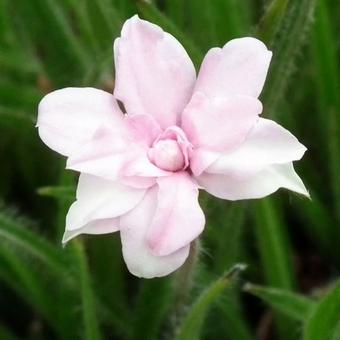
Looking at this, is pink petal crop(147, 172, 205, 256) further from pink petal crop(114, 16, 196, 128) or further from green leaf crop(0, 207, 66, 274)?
green leaf crop(0, 207, 66, 274)

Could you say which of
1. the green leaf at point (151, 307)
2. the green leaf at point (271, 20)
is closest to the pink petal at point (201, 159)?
the green leaf at point (271, 20)

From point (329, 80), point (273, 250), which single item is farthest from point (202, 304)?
point (329, 80)

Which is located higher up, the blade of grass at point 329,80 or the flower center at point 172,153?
the flower center at point 172,153

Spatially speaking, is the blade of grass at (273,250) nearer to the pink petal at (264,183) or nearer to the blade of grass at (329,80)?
the blade of grass at (329,80)

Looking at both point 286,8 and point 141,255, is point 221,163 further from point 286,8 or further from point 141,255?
point 286,8

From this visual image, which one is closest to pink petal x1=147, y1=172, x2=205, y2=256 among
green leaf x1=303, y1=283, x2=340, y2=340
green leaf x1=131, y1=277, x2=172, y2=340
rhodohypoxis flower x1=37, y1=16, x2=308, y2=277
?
rhodohypoxis flower x1=37, y1=16, x2=308, y2=277

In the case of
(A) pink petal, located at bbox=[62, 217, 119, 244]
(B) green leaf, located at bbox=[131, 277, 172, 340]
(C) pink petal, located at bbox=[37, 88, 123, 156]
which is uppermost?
(C) pink petal, located at bbox=[37, 88, 123, 156]

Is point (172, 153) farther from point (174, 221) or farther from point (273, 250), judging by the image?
point (273, 250)

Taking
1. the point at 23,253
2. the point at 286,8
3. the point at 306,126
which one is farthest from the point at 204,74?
the point at 306,126
